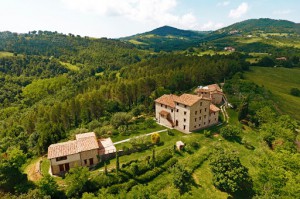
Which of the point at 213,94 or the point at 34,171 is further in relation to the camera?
the point at 213,94

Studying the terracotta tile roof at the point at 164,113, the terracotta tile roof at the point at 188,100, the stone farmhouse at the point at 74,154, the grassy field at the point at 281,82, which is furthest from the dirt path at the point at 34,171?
the grassy field at the point at 281,82

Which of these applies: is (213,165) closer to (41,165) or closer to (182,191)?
(182,191)

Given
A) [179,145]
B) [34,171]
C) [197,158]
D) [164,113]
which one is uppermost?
[164,113]

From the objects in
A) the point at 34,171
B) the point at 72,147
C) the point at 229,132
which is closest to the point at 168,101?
the point at 229,132

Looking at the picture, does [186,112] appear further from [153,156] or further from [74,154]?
[74,154]

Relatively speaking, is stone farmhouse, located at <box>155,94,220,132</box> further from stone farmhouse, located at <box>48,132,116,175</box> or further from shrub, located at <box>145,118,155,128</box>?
stone farmhouse, located at <box>48,132,116,175</box>

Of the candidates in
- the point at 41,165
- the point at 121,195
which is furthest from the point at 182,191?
the point at 41,165
